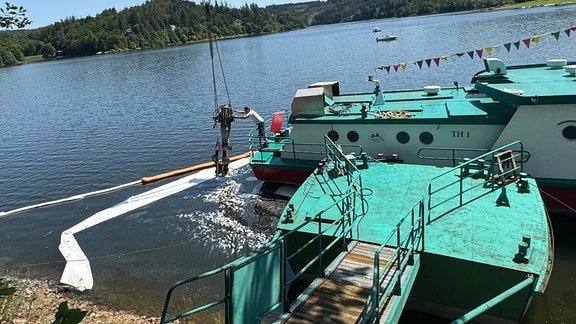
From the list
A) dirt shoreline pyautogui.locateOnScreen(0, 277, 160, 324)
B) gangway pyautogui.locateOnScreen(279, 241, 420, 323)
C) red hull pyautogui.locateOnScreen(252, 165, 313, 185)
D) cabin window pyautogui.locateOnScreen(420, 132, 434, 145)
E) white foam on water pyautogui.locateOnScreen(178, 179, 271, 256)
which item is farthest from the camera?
red hull pyautogui.locateOnScreen(252, 165, 313, 185)

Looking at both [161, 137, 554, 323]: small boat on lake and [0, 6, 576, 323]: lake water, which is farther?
[0, 6, 576, 323]: lake water

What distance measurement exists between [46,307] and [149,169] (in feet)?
45.1

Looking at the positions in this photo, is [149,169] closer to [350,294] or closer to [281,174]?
[281,174]

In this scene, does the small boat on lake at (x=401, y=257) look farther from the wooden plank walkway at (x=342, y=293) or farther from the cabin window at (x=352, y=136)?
the cabin window at (x=352, y=136)

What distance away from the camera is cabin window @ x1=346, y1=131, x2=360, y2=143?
53.9 feet

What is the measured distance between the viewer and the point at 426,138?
15.3m

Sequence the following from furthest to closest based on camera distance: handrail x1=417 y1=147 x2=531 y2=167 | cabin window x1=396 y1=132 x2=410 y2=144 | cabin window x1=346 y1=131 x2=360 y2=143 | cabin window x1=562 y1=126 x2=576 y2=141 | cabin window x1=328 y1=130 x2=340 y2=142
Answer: cabin window x1=328 y1=130 x2=340 y2=142 → cabin window x1=346 y1=131 x2=360 y2=143 → cabin window x1=396 y1=132 x2=410 y2=144 → handrail x1=417 y1=147 x2=531 y2=167 → cabin window x1=562 y1=126 x2=576 y2=141

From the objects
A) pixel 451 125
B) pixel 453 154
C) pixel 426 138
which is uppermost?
pixel 451 125

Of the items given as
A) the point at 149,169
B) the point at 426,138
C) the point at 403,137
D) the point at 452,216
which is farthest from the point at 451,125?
the point at 149,169

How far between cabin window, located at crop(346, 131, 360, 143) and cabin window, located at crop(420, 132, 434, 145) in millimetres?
2372

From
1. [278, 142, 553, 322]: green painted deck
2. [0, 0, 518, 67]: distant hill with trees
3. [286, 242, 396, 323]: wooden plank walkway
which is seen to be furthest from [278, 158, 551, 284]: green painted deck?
[0, 0, 518, 67]: distant hill with trees

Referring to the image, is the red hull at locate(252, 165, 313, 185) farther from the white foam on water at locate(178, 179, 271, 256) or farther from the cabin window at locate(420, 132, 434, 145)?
the cabin window at locate(420, 132, 434, 145)

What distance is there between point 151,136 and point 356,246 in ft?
81.5

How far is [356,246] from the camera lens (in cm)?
997
